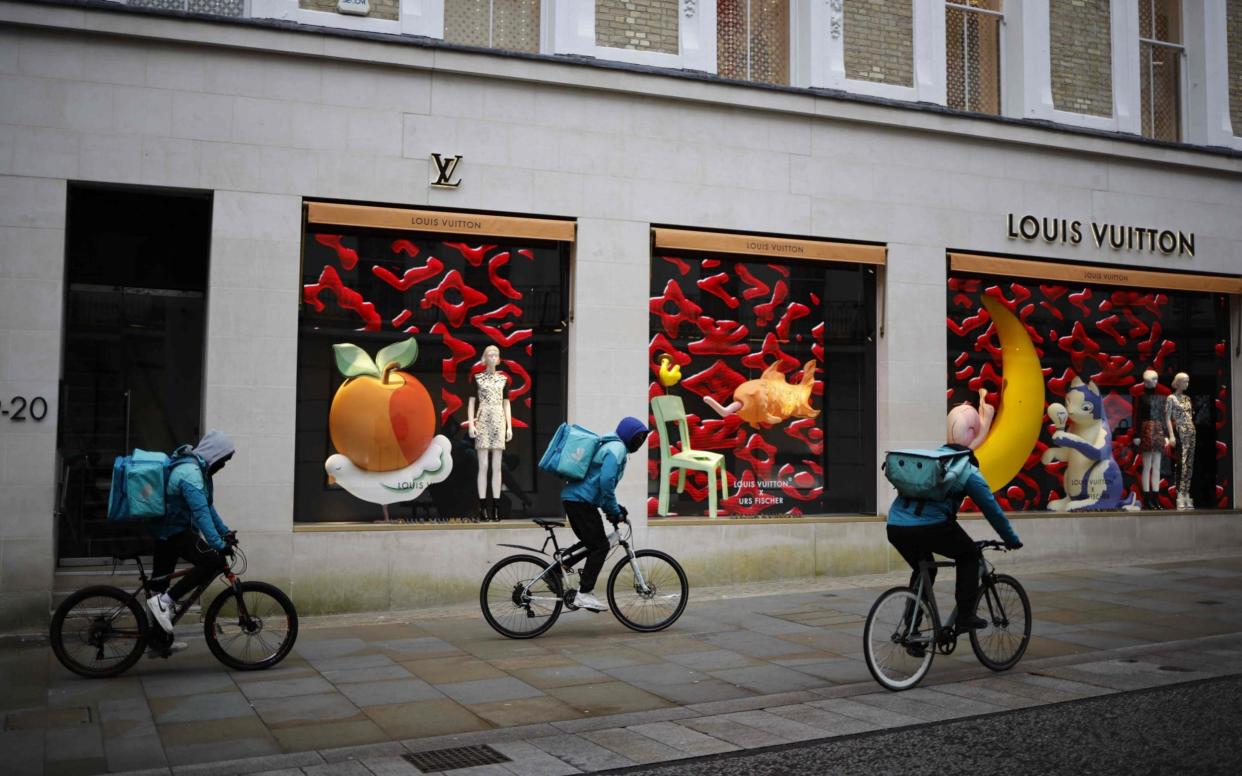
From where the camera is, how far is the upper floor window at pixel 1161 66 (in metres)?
15.7

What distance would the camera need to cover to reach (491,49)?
11789mm

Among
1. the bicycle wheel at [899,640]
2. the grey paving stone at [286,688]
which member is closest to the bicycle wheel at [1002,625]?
the bicycle wheel at [899,640]

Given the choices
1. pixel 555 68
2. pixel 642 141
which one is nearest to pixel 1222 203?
pixel 642 141

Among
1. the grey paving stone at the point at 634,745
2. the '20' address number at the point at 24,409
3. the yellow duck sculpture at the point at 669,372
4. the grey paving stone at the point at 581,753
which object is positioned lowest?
the grey paving stone at the point at 581,753

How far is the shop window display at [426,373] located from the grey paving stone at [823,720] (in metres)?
5.56

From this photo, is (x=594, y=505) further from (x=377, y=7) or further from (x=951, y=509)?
(x=377, y=7)

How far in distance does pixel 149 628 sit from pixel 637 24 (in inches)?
328

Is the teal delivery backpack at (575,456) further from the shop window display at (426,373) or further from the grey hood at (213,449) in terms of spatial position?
the shop window display at (426,373)

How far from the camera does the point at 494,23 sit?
12.4m

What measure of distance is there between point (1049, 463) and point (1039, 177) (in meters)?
3.79

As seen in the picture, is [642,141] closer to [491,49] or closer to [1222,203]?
[491,49]

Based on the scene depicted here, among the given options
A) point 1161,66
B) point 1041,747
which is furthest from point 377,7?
point 1161,66

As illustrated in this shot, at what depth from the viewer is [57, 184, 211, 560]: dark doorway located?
1164cm

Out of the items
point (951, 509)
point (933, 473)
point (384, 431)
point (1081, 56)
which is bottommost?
point (951, 509)
